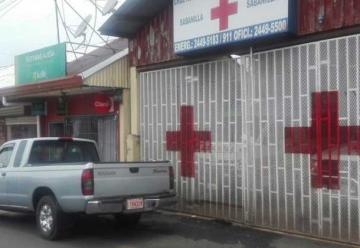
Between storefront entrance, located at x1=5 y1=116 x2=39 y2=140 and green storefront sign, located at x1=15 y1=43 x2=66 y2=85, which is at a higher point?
green storefront sign, located at x1=15 y1=43 x2=66 y2=85

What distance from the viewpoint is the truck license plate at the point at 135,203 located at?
9.50 metres

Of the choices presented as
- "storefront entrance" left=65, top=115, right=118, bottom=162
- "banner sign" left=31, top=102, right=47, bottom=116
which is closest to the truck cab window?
"storefront entrance" left=65, top=115, right=118, bottom=162

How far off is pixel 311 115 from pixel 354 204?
1.62 meters

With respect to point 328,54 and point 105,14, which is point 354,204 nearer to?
point 328,54

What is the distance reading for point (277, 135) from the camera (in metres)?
10.2

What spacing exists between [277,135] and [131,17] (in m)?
4.84

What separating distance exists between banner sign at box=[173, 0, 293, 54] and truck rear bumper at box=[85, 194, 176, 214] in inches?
127

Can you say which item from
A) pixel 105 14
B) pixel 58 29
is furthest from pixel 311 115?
pixel 58 29

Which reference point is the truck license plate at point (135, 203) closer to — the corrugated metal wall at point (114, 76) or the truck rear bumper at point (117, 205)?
the truck rear bumper at point (117, 205)

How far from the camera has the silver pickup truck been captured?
925cm

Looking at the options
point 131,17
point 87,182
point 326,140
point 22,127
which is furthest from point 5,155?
point 22,127

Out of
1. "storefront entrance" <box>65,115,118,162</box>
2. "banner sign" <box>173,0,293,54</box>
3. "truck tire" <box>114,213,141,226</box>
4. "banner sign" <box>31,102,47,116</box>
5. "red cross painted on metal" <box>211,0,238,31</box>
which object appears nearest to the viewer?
"banner sign" <box>173,0,293,54</box>

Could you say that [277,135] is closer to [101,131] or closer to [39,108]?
[101,131]

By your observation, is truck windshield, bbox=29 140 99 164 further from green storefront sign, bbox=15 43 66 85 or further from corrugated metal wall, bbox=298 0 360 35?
corrugated metal wall, bbox=298 0 360 35
